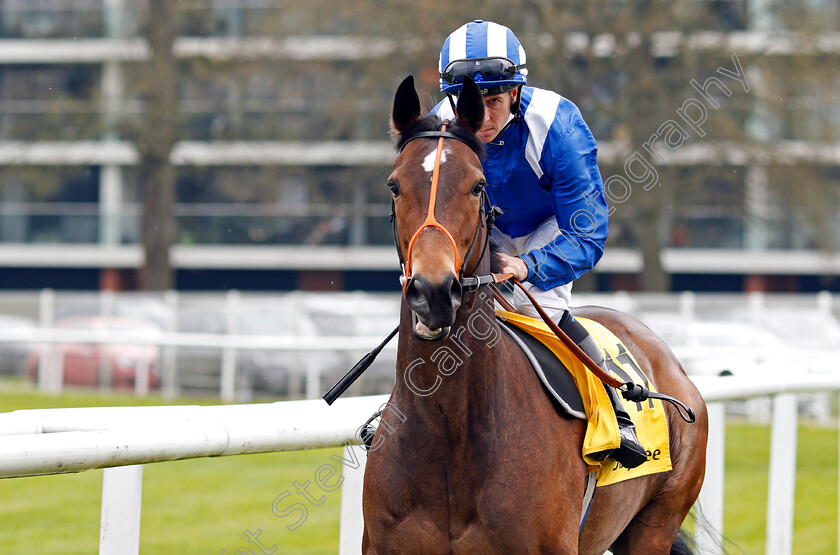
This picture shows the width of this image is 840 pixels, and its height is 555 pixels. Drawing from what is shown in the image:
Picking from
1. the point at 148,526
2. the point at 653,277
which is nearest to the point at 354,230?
the point at 653,277

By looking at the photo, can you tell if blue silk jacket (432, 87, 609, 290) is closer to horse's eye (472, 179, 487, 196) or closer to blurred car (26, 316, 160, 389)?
horse's eye (472, 179, 487, 196)

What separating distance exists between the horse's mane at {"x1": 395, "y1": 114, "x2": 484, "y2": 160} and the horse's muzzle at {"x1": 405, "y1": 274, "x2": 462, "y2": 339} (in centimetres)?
59

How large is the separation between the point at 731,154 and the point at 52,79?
23.8m

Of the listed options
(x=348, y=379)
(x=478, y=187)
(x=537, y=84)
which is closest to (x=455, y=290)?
(x=478, y=187)

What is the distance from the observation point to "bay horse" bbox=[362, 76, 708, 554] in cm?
288

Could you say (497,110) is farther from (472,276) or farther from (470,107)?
(472,276)

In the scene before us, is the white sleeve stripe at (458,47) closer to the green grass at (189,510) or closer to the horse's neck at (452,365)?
the horse's neck at (452,365)

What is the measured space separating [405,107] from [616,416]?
3.92 feet

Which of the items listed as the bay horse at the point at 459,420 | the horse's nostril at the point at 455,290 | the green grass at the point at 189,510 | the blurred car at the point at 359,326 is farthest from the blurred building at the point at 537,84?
the horse's nostril at the point at 455,290

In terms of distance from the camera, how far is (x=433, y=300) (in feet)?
8.51

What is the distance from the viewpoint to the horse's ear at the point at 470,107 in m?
3.03

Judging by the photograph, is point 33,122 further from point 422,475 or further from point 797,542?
point 422,475

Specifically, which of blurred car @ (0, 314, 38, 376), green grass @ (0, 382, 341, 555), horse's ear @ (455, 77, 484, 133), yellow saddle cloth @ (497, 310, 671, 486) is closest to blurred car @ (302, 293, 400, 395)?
green grass @ (0, 382, 341, 555)

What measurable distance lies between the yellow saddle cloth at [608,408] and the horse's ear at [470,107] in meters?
0.64
